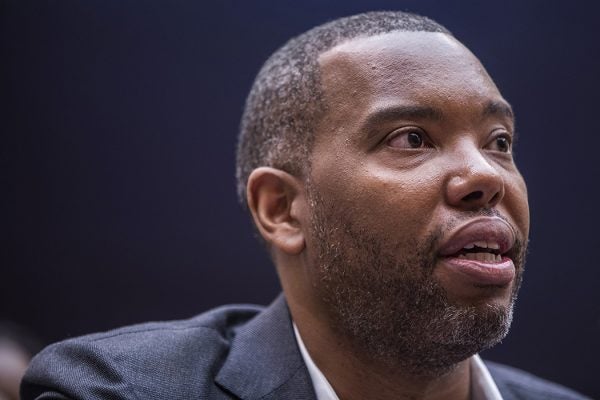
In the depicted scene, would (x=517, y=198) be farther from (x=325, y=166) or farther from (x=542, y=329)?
(x=542, y=329)

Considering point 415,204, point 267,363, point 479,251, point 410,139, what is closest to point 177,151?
point 267,363

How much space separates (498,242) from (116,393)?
1080mm

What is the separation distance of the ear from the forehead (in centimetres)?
26

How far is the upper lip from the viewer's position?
1.75 m

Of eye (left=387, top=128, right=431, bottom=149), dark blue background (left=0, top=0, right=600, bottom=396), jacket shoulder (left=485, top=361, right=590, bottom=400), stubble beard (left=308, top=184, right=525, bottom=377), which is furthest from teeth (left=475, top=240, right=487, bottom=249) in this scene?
dark blue background (left=0, top=0, right=600, bottom=396)

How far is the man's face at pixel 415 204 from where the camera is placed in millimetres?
1767

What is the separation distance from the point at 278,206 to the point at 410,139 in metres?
0.50

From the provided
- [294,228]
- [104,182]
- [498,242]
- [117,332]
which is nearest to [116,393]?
[117,332]

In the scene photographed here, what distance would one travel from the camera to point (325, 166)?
77.7 inches

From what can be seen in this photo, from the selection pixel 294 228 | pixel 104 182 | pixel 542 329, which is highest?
pixel 294 228

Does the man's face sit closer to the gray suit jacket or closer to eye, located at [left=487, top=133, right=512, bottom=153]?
eye, located at [left=487, top=133, right=512, bottom=153]

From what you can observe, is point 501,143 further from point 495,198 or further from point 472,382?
point 472,382

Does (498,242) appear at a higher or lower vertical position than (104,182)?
higher

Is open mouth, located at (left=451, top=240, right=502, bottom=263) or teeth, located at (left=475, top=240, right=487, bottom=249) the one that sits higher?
teeth, located at (left=475, top=240, right=487, bottom=249)
